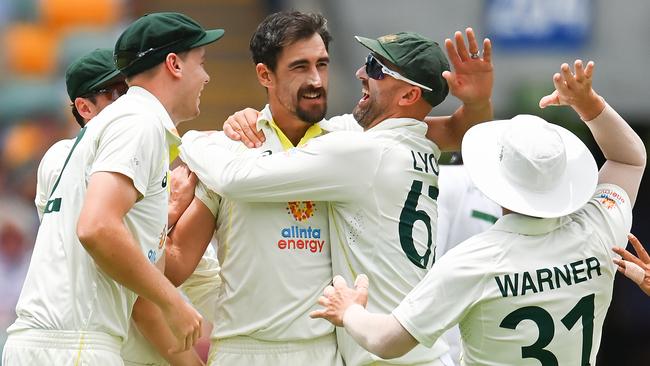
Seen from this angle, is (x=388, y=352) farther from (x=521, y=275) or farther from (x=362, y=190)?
(x=362, y=190)

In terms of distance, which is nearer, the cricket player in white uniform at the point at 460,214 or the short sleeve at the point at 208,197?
the short sleeve at the point at 208,197

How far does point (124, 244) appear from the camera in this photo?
4727 millimetres

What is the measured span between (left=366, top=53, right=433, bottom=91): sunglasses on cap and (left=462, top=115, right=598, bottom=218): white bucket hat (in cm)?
85

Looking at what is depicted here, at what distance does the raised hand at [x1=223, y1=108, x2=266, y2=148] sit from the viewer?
5715mm

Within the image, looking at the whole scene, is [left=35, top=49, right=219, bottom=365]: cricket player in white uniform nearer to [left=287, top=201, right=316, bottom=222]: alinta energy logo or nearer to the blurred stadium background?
[left=287, top=201, right=316, bottom=222]: alinta energy logo

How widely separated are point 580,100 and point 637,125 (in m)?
8.51

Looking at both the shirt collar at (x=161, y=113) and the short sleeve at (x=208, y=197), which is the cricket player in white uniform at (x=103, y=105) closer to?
the short sleeve at (x=208, y=197)

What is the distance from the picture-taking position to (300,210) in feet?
18.4

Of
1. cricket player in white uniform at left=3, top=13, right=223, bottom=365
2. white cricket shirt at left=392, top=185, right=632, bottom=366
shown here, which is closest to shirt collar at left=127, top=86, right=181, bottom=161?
cricket player in white uniform at left=3, top=13, right=223, bottom=365

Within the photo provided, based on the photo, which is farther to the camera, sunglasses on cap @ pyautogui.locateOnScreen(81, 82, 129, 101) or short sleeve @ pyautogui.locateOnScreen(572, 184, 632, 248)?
sunglasses on cap @ pyautogui.locateOnScreen(81, 82, 129, 101)

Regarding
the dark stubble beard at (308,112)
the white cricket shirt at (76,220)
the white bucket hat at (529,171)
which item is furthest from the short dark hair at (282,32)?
the white bucket hat at (529,171)

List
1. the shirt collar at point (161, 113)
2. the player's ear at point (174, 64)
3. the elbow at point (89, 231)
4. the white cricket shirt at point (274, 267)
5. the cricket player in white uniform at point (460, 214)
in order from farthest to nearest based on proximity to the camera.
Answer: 1. the cricket player in white uniform at point (460, 214)
2. the white cricket shirt at point (274, 267)
3. the player's ear at point (174, 64)
4. the shirt collar at point (161, 113)
5. the elbow at point (89, 231)

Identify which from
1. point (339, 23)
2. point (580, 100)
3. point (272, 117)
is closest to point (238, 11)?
point (339, 23)

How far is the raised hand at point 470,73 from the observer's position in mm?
5605
